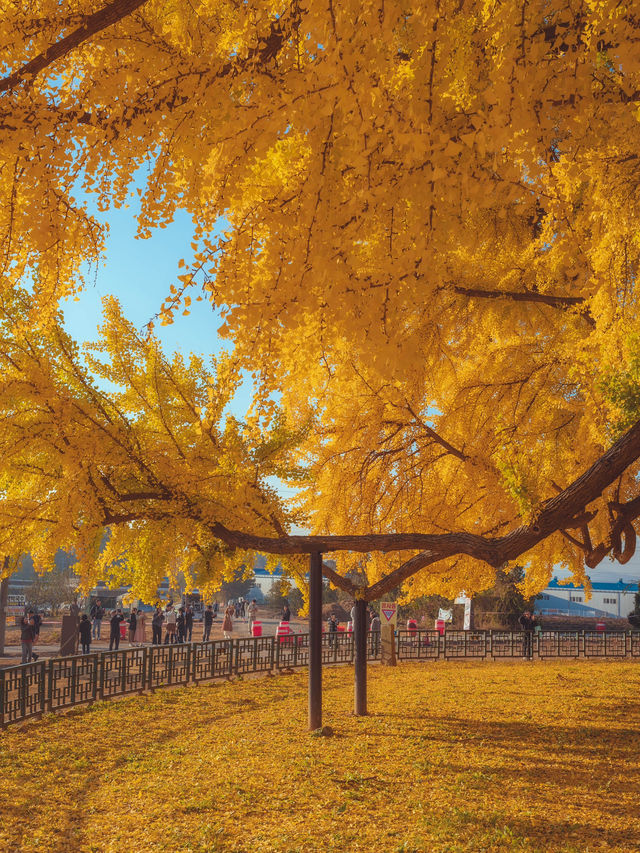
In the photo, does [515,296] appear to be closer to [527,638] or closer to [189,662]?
[189,662]

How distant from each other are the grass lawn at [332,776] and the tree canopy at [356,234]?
2.36 meters

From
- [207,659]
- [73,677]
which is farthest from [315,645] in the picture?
[207,659]

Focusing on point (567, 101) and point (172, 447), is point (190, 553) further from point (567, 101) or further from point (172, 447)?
point (567, 101)

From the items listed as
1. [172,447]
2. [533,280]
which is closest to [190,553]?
[172,447]

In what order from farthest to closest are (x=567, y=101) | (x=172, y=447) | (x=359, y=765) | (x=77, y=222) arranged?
(x=172, y=447)
(x=359, y=765)
(x=77, y=222)
(x=567, y=101)

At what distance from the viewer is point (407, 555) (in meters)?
14.4

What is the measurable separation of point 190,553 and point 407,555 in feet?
14.6

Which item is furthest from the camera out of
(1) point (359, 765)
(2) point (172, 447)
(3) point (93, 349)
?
(3) point (93, 349)

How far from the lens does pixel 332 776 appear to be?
7.43 meters

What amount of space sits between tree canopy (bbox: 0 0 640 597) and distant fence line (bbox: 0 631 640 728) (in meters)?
2.60

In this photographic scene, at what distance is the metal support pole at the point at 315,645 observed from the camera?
33.1 feet

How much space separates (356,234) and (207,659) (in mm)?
13966

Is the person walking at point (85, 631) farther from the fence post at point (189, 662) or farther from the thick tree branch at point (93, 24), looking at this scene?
the thick tree branch at point (93, 24)

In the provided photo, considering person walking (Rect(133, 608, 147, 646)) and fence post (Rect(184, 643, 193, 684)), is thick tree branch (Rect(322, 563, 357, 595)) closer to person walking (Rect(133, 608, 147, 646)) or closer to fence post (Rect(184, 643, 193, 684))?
fence post (Rect(184, 643, 193, 684))
